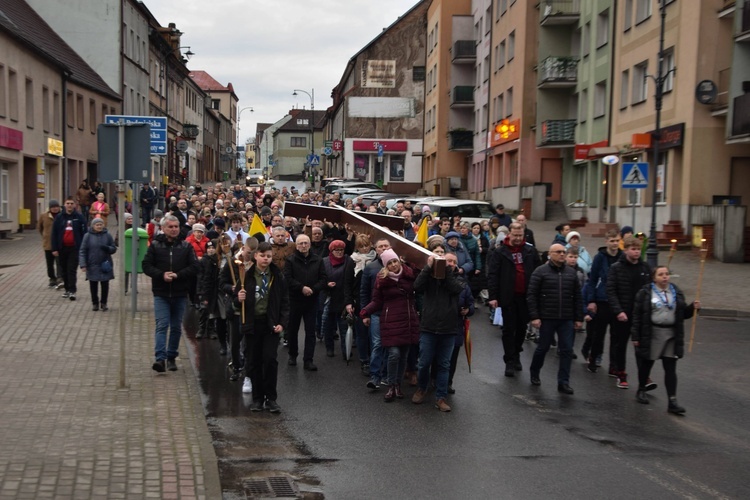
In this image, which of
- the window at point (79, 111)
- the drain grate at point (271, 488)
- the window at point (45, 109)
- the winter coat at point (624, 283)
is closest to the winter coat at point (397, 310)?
the winter coat at point (624, 283)

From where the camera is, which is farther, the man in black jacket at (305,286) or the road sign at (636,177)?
the road sign at (636,177)

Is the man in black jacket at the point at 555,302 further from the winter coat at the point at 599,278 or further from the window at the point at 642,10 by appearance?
the window at the point at 642,10

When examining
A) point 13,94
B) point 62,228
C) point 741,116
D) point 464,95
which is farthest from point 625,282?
point 464,95

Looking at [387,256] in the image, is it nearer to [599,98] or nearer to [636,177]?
[636,177]

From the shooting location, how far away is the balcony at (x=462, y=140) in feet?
186

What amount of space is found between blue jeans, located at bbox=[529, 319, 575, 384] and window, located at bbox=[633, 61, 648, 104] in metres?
21.7

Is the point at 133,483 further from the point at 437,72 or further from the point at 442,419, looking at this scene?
the point at 437,72

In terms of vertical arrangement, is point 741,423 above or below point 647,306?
below

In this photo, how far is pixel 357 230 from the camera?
46.1 ft

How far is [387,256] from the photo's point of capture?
1001 centimetres

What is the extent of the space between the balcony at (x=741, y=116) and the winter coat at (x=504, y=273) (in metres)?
15.1

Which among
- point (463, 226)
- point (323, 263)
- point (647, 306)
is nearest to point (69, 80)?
point (463, 226)

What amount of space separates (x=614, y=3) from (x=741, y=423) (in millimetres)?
27070

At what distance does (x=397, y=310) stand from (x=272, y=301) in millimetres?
1459
